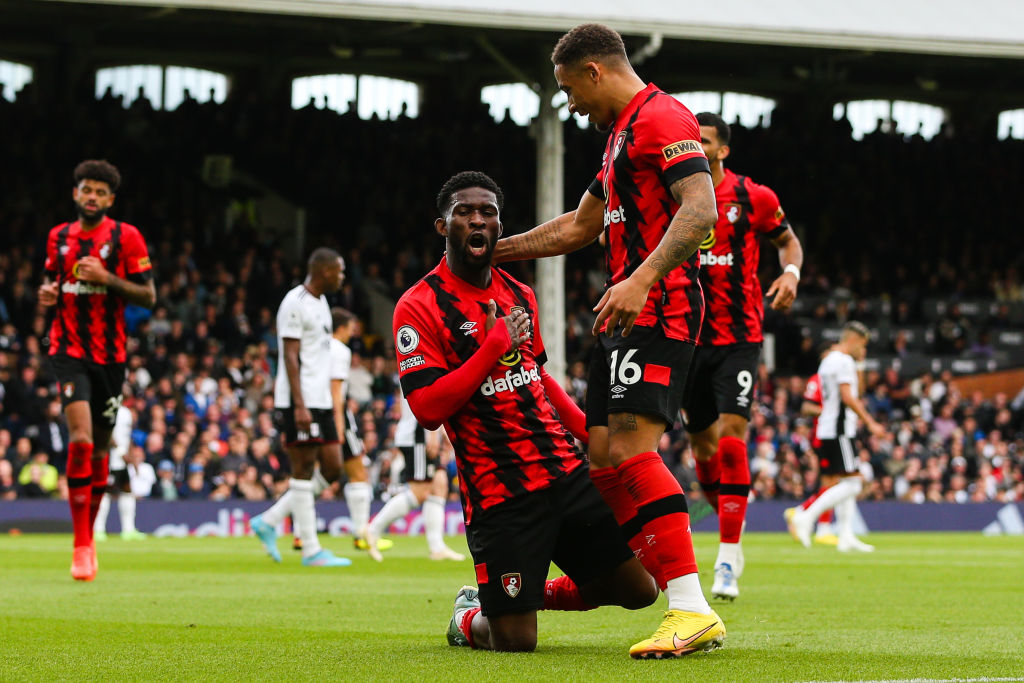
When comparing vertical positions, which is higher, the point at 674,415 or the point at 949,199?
the point at 949,199

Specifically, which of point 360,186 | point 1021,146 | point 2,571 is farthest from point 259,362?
point 1021,146

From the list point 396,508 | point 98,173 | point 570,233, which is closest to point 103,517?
point 396,508

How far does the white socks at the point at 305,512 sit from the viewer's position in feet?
35.8

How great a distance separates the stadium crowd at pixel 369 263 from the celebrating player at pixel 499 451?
43.3ft

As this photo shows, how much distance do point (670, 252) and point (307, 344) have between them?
21.8 feet

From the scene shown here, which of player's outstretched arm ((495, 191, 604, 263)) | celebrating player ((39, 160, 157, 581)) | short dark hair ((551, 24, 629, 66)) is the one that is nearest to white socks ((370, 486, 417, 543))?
celebrating player ((39, 160, 157, 581))

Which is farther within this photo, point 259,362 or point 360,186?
point 360,186

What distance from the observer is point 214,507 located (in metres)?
18.5

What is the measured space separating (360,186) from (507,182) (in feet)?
10.6

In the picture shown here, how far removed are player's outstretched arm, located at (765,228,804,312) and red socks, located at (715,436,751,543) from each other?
30.0 inches

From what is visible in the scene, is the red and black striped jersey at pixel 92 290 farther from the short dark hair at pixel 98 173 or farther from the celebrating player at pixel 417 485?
the celebrating player at pixel 417 485

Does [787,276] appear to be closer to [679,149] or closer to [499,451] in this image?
[679,149]

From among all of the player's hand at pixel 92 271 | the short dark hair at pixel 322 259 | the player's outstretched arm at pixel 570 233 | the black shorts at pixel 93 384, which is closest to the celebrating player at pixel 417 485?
the short dark hair at pixel 322 259

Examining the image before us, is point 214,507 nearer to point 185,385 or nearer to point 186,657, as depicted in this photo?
point 185,385
